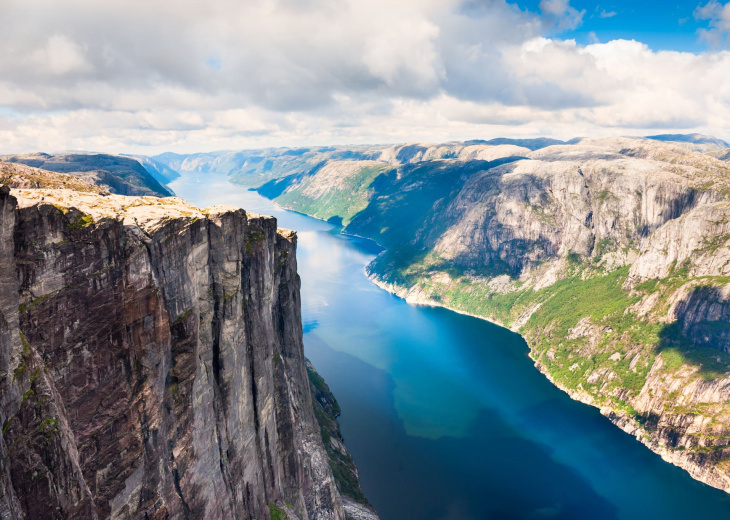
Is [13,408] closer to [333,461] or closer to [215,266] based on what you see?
[215,266]

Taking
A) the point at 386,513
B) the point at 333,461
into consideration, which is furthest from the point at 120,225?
the point at 386,513

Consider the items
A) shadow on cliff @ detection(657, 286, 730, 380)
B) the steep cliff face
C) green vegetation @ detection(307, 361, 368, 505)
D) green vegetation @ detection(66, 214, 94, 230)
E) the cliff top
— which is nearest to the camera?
the steep cliff face

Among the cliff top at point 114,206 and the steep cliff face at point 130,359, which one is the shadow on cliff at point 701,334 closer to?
the steep cliff face at point 130,359

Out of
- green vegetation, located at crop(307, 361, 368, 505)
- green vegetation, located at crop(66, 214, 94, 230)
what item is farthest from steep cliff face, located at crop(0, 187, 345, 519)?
green vegetation, located at crop(307, 361, 368, 505)

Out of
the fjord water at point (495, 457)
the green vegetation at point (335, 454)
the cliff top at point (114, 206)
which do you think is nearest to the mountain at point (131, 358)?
the cliff top at point (114, 206)

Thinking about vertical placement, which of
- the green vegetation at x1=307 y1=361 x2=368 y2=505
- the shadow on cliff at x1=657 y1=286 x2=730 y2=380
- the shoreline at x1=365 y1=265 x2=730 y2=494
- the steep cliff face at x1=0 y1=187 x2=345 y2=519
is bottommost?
the shoreline at x1=365 y1=265 x2=730 y2=494

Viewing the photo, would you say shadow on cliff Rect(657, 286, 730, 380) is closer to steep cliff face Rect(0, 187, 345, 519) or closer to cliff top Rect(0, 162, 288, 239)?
steep cliff face Rect(0, 187, 345, 519)

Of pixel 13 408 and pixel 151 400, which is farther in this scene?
pixel 151 400

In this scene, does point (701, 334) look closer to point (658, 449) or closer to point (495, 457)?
point (658, 449)
